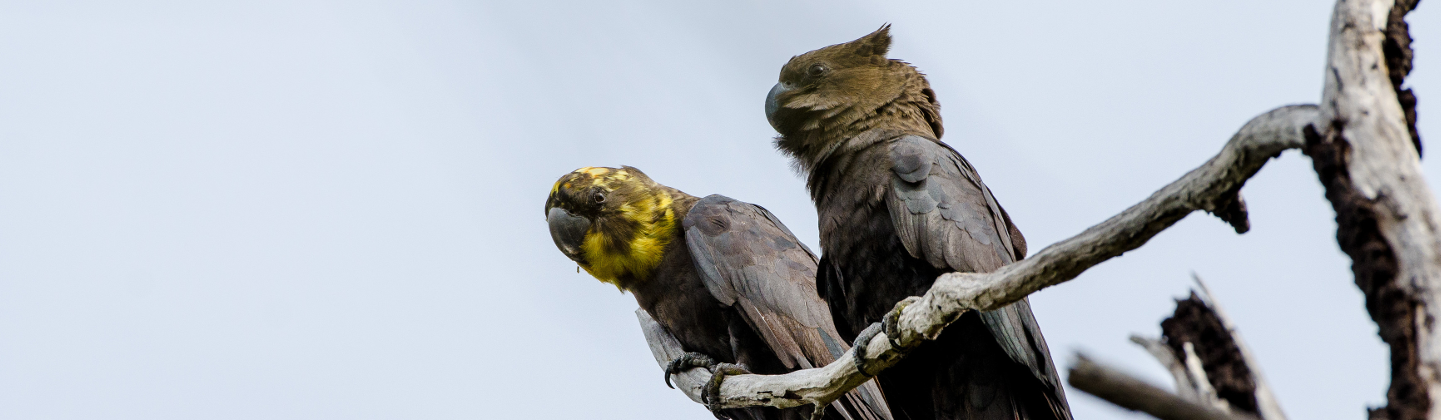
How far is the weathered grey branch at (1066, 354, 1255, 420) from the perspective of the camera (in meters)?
1.57

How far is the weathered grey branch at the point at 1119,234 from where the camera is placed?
1.87 m

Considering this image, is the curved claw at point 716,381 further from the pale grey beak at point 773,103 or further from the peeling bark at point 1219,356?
the peeling bark at point 1219,356

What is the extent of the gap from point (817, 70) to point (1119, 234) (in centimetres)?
280

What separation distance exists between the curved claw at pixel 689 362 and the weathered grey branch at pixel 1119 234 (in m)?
2.03

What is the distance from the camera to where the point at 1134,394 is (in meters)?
1.59

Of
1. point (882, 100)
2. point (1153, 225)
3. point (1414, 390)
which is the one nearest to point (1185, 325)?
point (1153, 225)

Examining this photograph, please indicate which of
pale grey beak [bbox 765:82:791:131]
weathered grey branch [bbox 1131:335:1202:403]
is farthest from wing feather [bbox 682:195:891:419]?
weathered grey branch [bbox 1131:335:1202:403]

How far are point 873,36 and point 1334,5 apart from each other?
3.00 metres

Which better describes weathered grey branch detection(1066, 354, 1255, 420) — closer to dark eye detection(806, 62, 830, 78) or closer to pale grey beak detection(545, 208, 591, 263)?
dark eye detection(806, 62, 830, 78)

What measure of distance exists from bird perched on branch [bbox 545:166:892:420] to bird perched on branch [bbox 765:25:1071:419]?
40 centimetres

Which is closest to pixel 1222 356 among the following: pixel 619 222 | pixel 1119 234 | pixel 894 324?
pixel 1119 234

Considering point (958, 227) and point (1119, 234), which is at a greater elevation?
point (958, 227)

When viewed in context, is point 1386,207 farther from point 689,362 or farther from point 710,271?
point 689,362

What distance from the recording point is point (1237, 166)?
191cm
